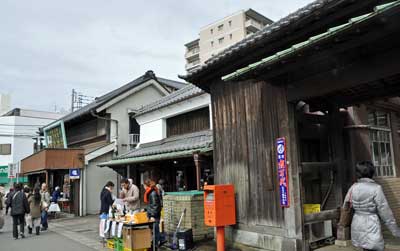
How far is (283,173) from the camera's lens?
7.01 meters

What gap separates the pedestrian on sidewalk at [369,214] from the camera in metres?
4.52

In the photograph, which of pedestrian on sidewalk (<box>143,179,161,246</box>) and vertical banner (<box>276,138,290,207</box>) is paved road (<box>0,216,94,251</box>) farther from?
vertical banner (<box>276,138,290,207</box>)

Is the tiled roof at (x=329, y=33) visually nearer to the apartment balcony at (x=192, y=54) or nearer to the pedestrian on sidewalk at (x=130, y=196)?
the pedestrian on sidewalk at (x=130, y=196)

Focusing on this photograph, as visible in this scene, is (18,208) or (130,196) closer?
(130,196)

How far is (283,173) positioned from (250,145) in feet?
4.44

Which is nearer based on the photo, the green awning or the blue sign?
the green awning

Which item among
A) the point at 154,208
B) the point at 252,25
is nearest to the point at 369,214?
the point at 154,208

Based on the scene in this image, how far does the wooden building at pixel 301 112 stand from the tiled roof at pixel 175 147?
2702mm

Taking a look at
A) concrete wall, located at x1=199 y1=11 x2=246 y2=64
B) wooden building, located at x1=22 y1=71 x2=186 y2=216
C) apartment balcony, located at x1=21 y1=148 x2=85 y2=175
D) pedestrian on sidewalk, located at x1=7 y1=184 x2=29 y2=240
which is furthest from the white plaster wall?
pedestrian on sidewalk, located at x1=7 y1=184 x2=29 y2=240

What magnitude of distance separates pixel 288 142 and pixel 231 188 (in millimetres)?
2074

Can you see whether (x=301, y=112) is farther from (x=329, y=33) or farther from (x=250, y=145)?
(x=329, y=33)

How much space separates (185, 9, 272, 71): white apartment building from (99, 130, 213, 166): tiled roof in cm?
4122

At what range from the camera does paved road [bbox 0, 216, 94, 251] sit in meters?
10.3

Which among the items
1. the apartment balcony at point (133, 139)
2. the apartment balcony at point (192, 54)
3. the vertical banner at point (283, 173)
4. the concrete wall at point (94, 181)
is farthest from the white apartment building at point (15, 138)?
the vertical banner at point (283, 173)
